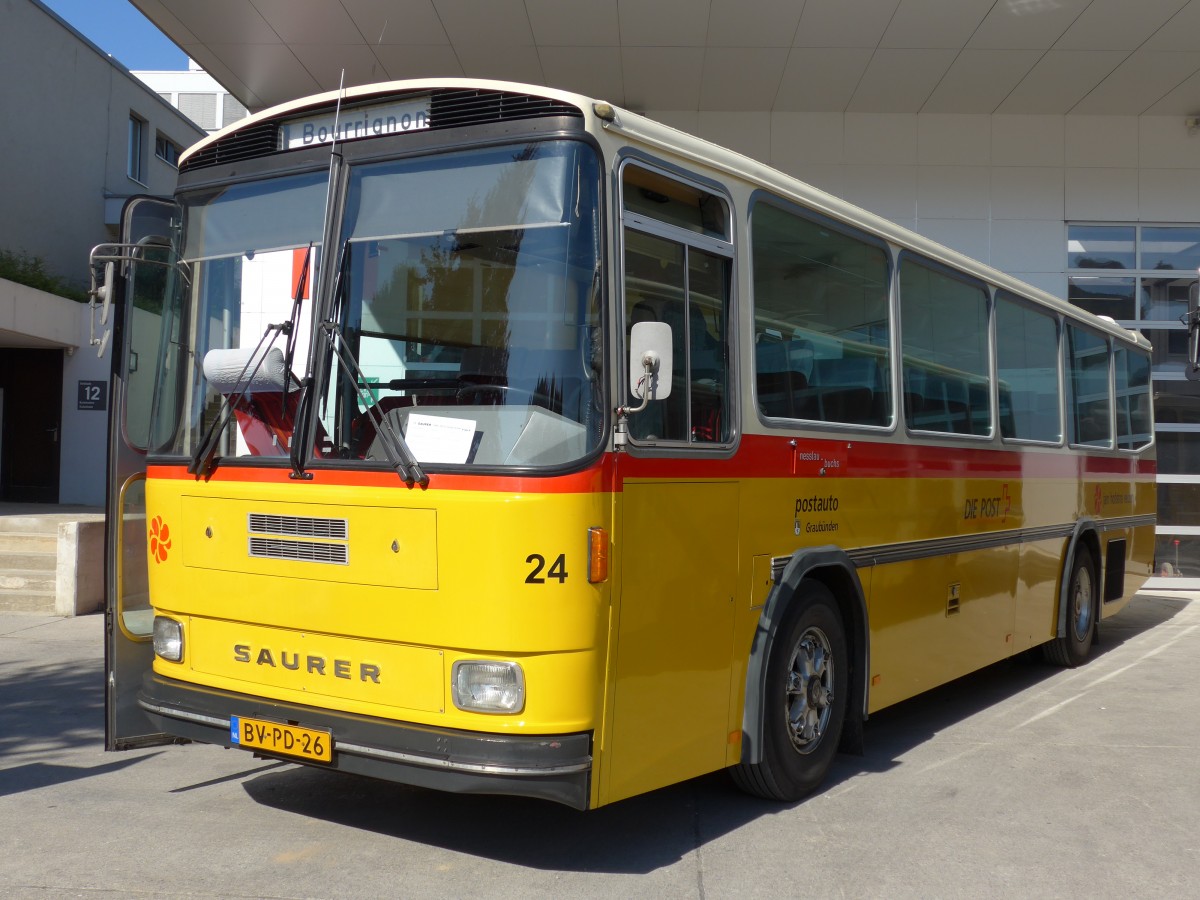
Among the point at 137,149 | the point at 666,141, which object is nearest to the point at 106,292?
the point at 666,141

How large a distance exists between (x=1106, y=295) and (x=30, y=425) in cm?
1891

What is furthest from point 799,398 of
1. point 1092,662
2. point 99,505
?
point 99,505

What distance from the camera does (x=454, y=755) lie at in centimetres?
430

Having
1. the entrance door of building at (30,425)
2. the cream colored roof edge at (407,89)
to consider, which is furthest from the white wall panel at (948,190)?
the entrance door of building at (30,425)

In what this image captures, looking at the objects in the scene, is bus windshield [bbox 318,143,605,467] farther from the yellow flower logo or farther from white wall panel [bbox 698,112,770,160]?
white wall panel [bbox 698,112,770,160]

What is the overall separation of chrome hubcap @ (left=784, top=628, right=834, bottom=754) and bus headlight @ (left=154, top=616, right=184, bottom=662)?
2745mm

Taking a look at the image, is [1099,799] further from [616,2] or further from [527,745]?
[616,2]

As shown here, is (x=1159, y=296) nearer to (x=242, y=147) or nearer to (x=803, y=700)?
(x=803, y=700)

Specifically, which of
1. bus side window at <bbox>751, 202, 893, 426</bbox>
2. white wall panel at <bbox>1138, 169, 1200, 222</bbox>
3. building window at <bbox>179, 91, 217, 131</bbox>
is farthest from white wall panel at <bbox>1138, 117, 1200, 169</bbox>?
building window at <bbox>179, 91, 217, 131</bbox>

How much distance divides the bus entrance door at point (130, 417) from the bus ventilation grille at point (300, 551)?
3.11 feet

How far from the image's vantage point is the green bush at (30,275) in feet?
66.7

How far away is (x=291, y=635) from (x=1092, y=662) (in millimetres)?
8158

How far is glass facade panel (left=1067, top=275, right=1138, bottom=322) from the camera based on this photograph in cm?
1633

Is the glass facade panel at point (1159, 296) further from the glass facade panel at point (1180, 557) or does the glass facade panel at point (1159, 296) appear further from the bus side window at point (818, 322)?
the bus side window at point (818, 322)
